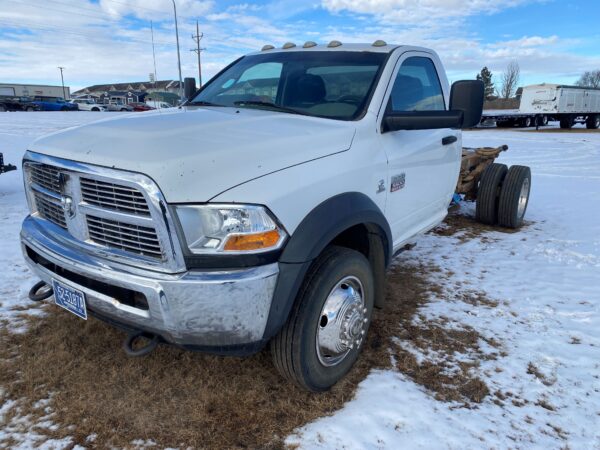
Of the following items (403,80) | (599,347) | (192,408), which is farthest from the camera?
(403,80)

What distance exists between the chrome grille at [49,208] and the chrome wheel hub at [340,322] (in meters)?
1.47

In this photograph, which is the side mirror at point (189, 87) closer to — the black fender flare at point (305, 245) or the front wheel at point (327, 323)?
the black fender flare at point (305, 245)

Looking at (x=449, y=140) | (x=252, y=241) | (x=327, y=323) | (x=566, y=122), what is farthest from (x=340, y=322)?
(x=566, y=122)

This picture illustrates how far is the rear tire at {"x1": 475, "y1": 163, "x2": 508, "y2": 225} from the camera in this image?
591cm

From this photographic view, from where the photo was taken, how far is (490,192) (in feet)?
19.4

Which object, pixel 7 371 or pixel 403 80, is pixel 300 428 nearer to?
pixel 7 371

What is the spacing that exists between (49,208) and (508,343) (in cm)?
304

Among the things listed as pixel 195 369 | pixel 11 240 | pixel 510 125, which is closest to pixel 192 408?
pixel 195 369

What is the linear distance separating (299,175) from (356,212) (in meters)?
0.45

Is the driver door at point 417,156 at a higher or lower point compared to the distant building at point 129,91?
lower

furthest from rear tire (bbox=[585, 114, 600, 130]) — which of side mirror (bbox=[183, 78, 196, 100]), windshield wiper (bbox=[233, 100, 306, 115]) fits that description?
windshield wiper (bbox=[233, 100, 306, 115])

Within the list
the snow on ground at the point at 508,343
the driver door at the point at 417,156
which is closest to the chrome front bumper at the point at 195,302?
the snow on ground at the point at 508,343

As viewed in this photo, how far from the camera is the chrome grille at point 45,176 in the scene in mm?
2365

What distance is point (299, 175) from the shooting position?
2199mm
